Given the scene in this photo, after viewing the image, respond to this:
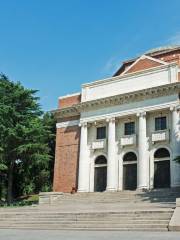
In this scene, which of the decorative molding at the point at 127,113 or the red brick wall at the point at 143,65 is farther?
the red brick wall at the point at 143,65

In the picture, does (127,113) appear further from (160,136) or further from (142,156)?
(142,156)

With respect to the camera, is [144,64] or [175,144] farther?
[144,64]

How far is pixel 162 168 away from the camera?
26516mm

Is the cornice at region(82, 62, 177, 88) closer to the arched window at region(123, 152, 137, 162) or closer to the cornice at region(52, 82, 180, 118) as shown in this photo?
the cornice at region(52, 82, 180, 118)

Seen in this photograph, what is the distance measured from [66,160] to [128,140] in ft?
19.1

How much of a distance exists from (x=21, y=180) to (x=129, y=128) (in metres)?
11.4

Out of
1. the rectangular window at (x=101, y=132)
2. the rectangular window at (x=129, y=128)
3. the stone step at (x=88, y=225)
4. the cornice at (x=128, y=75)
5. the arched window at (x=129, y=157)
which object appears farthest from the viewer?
the rectangular window at (x=101, y=132)

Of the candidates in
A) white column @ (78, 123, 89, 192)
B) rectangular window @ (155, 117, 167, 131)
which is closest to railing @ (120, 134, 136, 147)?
rectangular window @ (155, 117, 167, 131)

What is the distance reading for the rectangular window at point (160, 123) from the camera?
1068 inches

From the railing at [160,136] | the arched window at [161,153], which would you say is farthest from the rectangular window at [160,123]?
the arched window at [161,153]

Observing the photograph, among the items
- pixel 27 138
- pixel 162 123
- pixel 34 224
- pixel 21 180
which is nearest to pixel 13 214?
pixel 34 224

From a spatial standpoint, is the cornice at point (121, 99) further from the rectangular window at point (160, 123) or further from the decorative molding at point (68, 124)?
the rectangular window at point (160, 123)

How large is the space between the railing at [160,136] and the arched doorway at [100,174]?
4648mm

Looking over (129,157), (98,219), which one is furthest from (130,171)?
(98,219)
